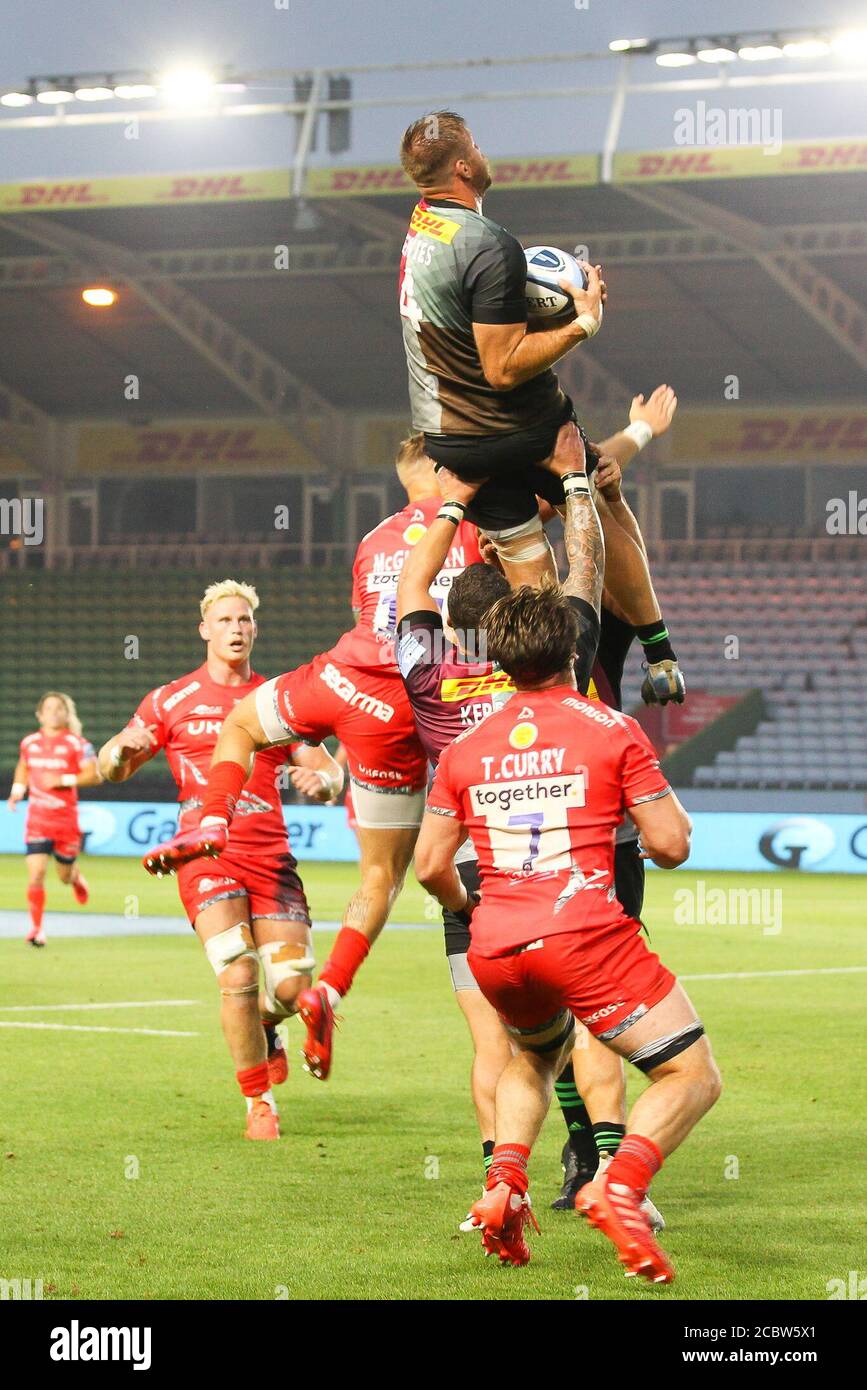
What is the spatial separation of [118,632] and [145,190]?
878cm

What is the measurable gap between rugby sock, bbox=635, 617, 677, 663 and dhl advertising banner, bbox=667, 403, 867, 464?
29777mm

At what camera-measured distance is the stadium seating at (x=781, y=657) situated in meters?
29.0

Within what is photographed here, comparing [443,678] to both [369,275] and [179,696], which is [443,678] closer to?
[179,696]

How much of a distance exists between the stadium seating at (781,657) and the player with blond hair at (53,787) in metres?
13.7

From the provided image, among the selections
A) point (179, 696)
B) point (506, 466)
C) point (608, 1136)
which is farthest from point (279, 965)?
point (506, 466)

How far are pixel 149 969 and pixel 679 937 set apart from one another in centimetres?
530

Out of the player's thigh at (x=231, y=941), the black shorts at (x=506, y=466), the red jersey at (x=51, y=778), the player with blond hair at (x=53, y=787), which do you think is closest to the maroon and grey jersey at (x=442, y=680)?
the black shorts at (x=506, y=466)

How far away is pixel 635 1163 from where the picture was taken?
16.0 feet

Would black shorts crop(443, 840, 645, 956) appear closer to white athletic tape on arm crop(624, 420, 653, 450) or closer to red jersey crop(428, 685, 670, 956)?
red jersey crop(428, 685, 670, 956)

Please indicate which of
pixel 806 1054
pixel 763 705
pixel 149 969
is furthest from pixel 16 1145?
pixel 763 705

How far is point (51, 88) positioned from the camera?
31109 millimetres

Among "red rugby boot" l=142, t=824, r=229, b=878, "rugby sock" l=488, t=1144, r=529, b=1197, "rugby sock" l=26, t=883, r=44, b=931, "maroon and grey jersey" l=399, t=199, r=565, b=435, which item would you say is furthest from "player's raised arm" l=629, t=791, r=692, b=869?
"rugby sock" l=26, t=883, r=44, b=931

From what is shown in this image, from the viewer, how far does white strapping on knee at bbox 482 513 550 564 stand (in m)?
6.49

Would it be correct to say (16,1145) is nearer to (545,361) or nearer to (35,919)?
(545,361)
